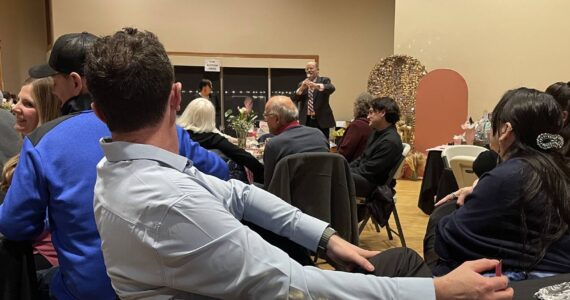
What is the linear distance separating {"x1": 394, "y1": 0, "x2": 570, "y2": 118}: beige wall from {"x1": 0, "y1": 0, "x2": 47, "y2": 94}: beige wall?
298 inches

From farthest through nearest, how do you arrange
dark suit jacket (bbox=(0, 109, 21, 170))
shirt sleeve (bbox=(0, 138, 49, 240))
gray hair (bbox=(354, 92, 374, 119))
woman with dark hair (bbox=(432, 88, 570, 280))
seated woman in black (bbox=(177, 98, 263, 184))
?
1. gray hair (bbox=(354, 92, 374, 119))
2. seated woman in black (bbox=(177, 98, 263, 184))
3. dark suit jacket (bbox=(0, 109, 21, 170))
4. woman with dark hair (bbox=(432, 88, 570, 280))
5. shirt sleeve (bbox=(0, 138, 49, 240))

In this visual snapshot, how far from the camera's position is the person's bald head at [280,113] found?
3184mm

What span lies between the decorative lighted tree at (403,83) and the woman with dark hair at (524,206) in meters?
5.80

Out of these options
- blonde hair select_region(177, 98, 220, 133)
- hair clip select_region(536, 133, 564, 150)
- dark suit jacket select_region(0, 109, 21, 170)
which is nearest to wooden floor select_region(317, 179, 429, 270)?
blonde hair select_region(177, 98, 220, 133)

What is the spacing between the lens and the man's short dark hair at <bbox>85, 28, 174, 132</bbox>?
866 mm

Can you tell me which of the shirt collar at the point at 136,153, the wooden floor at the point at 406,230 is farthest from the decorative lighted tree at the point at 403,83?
the shirt collar at the point at 136,153

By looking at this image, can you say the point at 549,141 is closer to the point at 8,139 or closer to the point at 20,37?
the point at 8,139

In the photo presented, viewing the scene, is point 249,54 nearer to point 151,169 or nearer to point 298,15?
point 298,15

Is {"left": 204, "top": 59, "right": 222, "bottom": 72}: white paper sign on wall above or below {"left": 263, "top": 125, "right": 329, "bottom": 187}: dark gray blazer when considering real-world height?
above

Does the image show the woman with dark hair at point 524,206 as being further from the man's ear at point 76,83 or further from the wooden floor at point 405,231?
the wooden floor at point 405,231

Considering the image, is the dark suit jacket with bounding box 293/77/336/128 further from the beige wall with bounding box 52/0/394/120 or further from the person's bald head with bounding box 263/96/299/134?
the person's bald head with bounding box 263/96/299/134

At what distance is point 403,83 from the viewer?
759cm

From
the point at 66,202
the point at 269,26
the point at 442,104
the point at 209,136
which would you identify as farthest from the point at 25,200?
the point at 269,26

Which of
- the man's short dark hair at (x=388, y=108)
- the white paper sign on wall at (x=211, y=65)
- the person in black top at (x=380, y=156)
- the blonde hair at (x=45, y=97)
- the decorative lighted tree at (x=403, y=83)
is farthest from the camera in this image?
the white paper sign on wall at (x=211, y=65)
